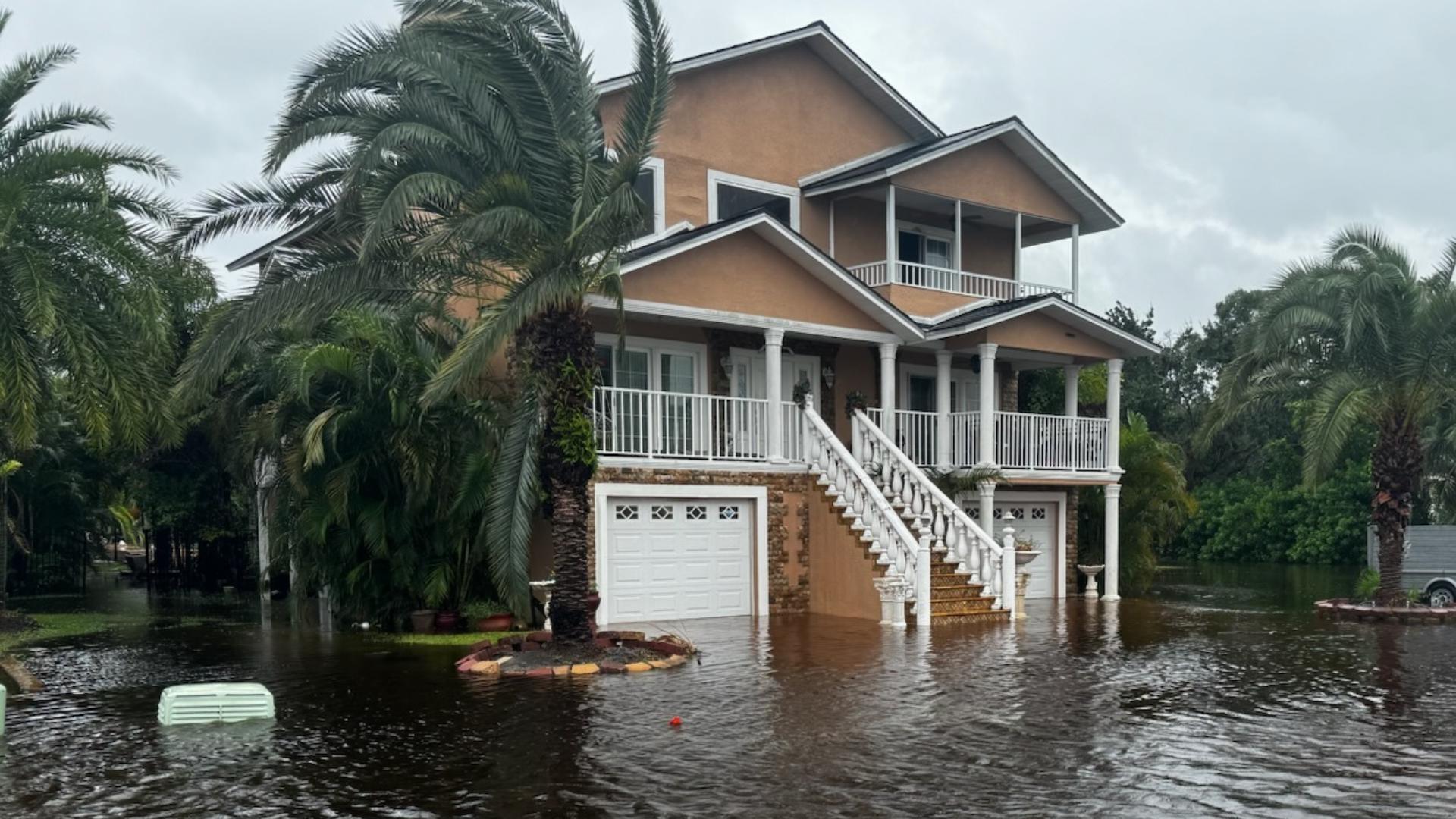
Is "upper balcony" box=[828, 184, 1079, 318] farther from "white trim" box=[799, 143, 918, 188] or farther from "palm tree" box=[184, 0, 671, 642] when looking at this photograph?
"palm tree" box=[184, 0, 671, 642]

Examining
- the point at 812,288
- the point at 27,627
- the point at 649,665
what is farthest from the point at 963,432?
the point at 27,627

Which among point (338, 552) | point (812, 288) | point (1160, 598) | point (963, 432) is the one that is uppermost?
point (812, 288)

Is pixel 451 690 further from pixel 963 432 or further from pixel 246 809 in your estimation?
pixel 963 432

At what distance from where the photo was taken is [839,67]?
2617cm

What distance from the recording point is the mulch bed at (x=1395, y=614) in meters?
20.9

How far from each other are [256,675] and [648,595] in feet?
21.5

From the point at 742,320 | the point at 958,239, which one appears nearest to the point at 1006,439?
the point at 958,239

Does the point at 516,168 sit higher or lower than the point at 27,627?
higher

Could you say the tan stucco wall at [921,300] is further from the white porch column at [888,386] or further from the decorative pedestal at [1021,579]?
the decorative pedestal at [1021,579]

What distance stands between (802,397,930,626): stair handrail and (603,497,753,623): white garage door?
1503 mm

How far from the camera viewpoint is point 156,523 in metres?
30.7

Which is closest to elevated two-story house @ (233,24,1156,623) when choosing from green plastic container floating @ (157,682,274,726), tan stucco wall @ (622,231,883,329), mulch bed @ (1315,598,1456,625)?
tan stucco wall @ (622,231,883,329)

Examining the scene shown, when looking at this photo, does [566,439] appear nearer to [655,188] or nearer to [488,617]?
[488,617]

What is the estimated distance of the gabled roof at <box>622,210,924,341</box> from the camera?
19594mm
